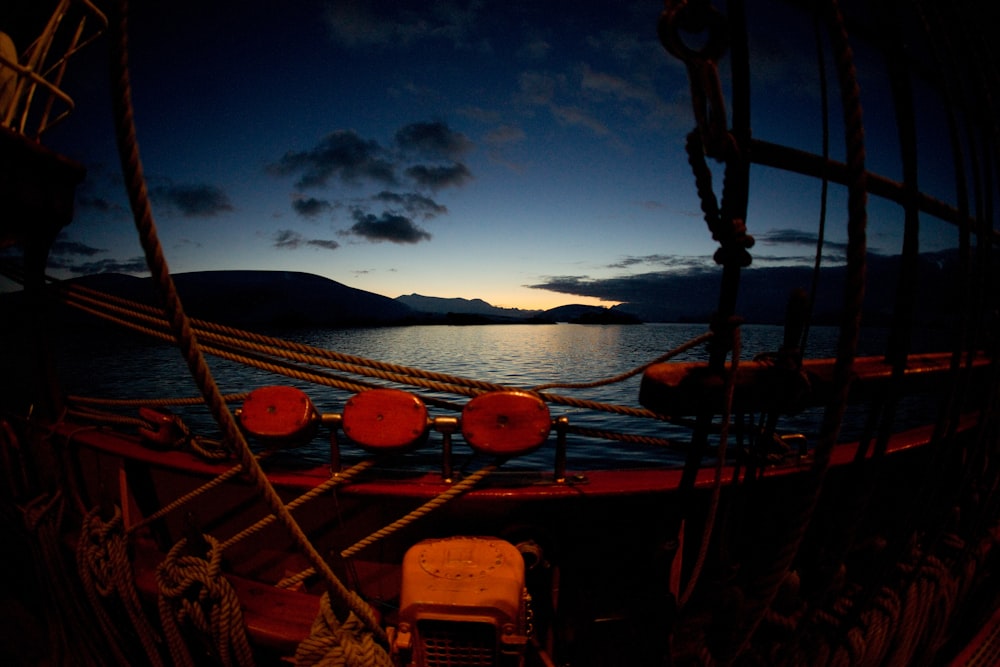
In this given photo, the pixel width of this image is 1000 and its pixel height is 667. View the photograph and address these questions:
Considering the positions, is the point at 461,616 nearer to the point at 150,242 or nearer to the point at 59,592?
the point at 150,242

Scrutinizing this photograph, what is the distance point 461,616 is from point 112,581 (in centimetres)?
149

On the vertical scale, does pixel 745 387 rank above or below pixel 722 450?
above

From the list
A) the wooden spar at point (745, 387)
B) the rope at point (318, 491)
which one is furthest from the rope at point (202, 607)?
the wooden spar at point (745, 387)

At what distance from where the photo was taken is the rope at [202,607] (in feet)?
4.25

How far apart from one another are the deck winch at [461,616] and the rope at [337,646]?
0.08 metres

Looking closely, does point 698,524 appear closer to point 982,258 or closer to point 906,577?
point 906,577

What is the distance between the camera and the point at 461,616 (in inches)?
42.3

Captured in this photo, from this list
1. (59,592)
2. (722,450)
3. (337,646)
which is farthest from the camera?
(59,592)

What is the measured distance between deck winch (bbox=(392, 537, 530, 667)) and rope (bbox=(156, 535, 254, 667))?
0.60 meters

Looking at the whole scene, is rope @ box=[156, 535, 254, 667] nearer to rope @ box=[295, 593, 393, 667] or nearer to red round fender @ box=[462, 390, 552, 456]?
rope @ box=[295, 593, 393, 667]

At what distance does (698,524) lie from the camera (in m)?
1.80

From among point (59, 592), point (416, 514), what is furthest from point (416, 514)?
point (59, 592)

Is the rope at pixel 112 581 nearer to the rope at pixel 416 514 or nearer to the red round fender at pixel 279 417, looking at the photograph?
the red round fender at pixel 279 417

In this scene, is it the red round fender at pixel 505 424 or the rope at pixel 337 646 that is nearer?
the rope at pixel 337 646
